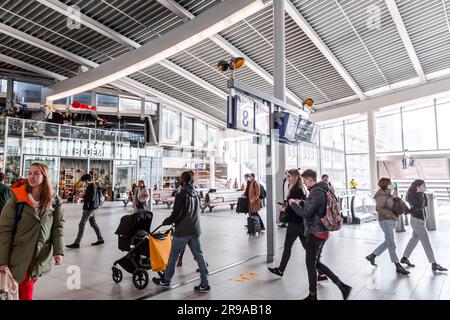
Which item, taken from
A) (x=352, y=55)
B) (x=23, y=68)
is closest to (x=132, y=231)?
(x=352, y=55)

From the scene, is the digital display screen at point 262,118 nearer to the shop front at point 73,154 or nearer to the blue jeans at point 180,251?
the blue jeans at point 180,251

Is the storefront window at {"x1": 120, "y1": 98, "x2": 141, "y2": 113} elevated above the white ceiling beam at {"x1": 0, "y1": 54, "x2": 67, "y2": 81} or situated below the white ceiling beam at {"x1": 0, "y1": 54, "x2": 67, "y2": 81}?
below

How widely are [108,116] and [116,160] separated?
4.66 m

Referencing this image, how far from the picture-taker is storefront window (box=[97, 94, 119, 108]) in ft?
77.0

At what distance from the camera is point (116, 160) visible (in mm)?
22188

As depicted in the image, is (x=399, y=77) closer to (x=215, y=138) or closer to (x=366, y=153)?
(x=366, y=153)

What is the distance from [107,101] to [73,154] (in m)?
5.84

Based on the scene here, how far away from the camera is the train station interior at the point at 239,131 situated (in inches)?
168

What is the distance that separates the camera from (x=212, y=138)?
30.0 m

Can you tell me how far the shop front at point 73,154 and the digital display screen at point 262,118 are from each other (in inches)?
437

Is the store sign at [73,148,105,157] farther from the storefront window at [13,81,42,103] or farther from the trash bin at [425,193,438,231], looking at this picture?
the trash bin at [425,193,438,231]

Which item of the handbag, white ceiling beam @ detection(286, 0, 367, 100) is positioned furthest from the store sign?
the handbag

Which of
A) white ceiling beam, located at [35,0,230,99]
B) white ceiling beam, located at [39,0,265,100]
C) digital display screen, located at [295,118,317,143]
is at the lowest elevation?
digital display screen, located at [295,118,317,143]

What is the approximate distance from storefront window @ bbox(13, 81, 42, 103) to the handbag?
2236 centimetres
